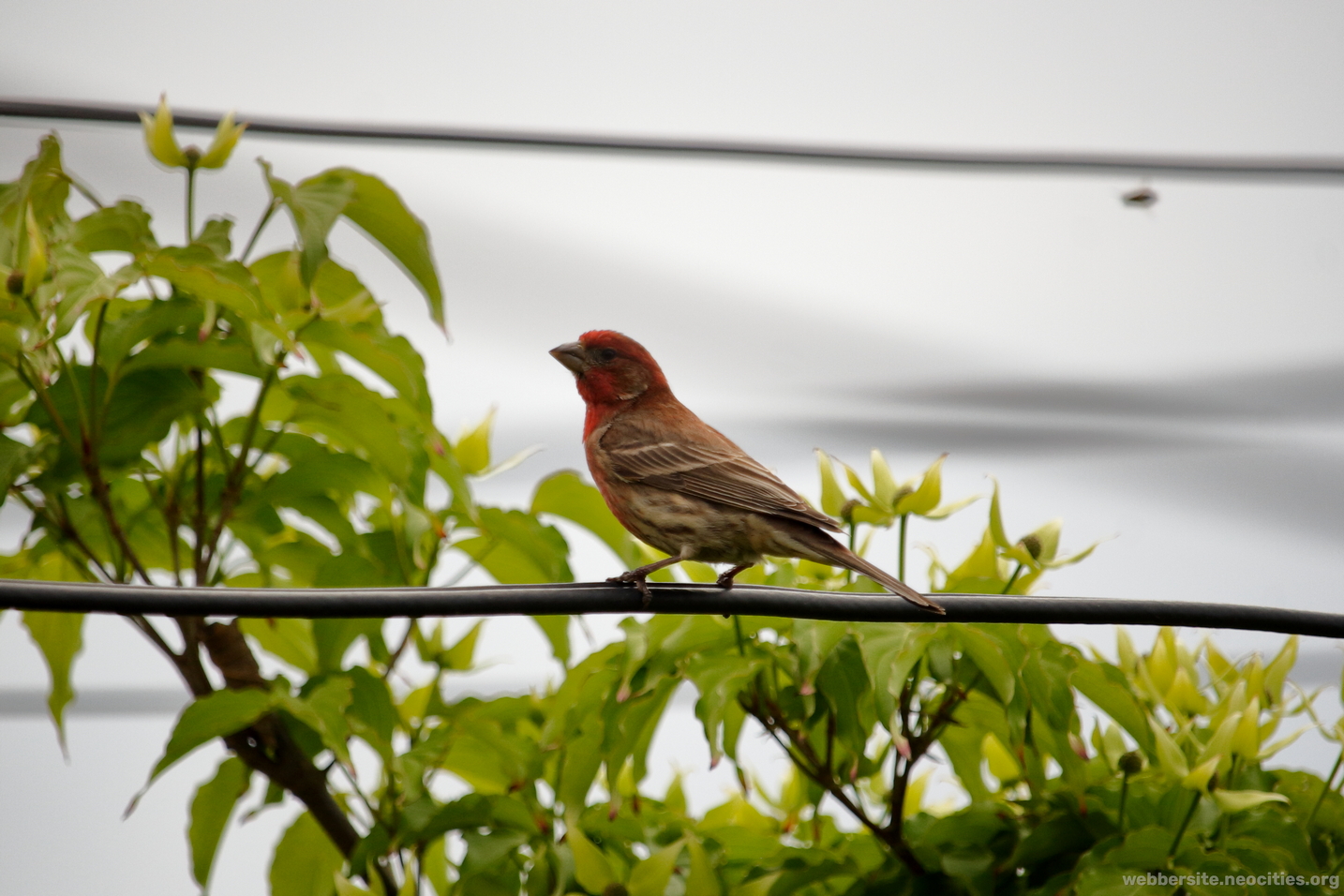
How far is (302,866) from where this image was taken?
2.55 m

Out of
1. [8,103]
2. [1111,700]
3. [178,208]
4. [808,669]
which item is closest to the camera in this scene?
[808,669]

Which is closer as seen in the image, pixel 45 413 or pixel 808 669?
pixel 808 669

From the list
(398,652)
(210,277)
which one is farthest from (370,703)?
(210,277)

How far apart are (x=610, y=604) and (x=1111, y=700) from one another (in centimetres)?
108

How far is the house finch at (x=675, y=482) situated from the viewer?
8.74 ft

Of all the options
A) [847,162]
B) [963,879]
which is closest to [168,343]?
[963,879]

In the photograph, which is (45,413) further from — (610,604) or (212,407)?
(610,604)

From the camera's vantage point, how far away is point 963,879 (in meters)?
2.33

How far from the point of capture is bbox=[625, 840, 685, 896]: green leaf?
87.8 inches

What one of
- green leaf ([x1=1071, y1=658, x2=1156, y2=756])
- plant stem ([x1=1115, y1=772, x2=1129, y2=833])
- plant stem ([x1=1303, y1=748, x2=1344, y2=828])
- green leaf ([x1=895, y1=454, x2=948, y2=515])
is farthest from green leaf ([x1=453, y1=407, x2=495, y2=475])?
plant stem ([x1=1303, y1=748, x2=1344, y2=828])

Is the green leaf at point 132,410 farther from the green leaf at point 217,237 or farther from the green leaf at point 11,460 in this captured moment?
the green leaf at point 217,237

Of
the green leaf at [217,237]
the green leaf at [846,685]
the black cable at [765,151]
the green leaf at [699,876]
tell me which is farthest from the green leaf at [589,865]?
the black cable at [765,151]

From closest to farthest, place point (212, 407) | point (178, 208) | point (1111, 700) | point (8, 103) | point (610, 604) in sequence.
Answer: point (610, 604) < point (1111, 700) < point (212, 407) < point (8, 103) < point (178, 208)

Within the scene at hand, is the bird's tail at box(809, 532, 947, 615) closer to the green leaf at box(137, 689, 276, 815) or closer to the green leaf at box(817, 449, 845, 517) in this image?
the green leaf at box(817, 449, 845, 517)
